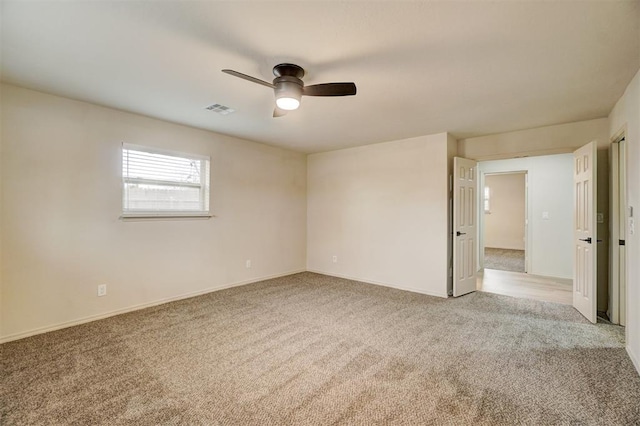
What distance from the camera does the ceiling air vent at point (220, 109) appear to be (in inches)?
129

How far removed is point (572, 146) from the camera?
379 centimetres

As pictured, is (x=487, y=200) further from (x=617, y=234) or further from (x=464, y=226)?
(x=617, y=234)

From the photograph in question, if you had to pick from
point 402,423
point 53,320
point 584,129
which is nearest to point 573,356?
point 402,423

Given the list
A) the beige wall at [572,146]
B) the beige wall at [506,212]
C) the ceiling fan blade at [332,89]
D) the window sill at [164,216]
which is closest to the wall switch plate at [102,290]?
the window sill at [164,216]

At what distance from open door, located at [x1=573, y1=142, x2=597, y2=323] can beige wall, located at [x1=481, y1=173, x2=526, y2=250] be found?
18.3 feet

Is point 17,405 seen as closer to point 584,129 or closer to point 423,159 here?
point 423,159

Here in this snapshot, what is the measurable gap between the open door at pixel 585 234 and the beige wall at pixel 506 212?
559 centimetres

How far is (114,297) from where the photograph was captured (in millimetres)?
3443

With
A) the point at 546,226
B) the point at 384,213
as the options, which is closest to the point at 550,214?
the point at 546,226

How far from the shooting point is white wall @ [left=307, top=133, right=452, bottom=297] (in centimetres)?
440

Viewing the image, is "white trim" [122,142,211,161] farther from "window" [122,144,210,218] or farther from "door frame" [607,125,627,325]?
"door frame" [607,125,627,325]

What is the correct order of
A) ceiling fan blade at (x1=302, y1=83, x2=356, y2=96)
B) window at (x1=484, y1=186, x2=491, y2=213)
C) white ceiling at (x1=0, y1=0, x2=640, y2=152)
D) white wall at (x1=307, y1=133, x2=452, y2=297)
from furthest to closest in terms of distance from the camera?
1. window at (x1=484, y1=186, x2=491, y2=213)
2. white wall at (x1=307, y1=133, x2=452, y2=297)
3. ceiling fan blade at (x1=302, y1=83, x2=356, y2=96)
4. white ceiling at (x1=0, y1=0, x2=640, y2=152)

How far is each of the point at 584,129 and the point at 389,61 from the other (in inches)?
127

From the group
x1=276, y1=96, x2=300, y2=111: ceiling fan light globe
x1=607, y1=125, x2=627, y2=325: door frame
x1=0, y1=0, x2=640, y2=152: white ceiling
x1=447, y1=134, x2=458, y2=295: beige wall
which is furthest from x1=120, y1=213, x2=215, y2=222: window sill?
x1=607, y1=125, x2=627, y2=325: door frame
